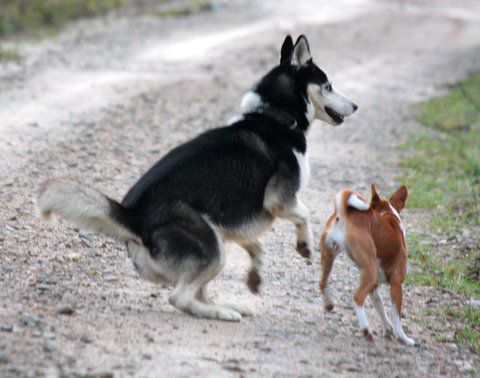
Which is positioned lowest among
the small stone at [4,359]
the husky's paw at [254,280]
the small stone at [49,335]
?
the husky's paw at [254,280]

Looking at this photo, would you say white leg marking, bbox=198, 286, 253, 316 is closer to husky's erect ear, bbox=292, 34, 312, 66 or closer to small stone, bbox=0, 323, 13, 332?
small stone, bbox=0, 323, 13, 332

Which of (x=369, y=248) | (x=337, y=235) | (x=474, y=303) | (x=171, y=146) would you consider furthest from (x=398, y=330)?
(x=171, y=146)

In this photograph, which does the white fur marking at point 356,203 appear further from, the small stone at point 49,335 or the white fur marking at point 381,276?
the small stone at point 49,335

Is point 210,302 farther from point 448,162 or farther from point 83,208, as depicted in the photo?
point 448,162

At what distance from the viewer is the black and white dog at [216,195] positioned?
593 cm

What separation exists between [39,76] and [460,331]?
9130mm

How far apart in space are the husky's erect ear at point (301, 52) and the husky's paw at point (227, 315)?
6.39ft

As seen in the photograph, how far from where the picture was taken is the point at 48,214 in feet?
19.0

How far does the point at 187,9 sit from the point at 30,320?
17.0 metres

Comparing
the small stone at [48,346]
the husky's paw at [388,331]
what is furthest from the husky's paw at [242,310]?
the small stone at [48,346]

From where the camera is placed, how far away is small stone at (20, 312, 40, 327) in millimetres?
5388

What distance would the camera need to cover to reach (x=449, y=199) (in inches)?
395

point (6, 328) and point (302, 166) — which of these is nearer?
point (6, 328)

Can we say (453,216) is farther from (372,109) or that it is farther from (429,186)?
(372,109)
